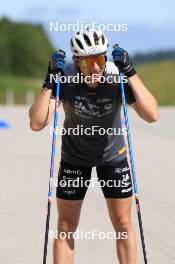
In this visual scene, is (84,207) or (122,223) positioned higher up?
(84,207)

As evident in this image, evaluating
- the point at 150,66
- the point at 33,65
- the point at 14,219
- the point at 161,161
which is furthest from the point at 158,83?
the point at 14,219

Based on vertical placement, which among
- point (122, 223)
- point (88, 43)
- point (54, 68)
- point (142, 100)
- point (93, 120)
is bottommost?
point (122, 223)

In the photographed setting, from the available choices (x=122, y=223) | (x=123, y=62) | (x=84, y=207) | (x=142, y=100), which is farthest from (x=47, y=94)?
(x=84, y=207)

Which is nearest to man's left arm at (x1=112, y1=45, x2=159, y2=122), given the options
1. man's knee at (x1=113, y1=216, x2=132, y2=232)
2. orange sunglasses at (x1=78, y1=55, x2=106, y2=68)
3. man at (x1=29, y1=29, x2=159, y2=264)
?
man at (x1=29, y1=29, x2=159, y2=264)

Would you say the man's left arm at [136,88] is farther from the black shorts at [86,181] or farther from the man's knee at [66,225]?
the man's knee at [66,225]

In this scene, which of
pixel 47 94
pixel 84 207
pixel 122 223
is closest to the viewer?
pixel 47 94

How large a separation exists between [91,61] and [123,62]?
0.85 ft

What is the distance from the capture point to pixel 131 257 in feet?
19.0

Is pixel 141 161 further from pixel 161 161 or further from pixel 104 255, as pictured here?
pixel 104 255

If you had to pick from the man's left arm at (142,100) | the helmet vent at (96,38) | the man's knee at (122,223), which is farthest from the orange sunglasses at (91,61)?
the man's knee at (122,223)

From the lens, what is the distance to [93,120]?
5.47 m

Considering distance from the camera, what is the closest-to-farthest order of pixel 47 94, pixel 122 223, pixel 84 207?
pixel 47 94 < pixel 122 223 < pixel 84 207

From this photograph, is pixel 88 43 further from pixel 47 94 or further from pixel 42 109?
pixel 42 109

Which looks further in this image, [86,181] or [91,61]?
[86,181]
